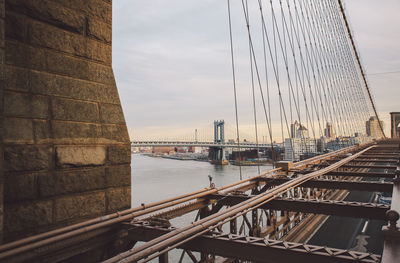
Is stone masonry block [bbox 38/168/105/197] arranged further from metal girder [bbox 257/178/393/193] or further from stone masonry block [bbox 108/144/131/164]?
metal girder [bbox 257/178/393/193]

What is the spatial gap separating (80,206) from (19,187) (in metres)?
0.64

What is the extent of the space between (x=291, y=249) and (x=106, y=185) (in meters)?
1.99

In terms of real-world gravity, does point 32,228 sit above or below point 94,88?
below

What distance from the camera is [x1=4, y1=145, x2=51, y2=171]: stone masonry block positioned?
2.43m

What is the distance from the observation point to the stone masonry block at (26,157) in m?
2.43

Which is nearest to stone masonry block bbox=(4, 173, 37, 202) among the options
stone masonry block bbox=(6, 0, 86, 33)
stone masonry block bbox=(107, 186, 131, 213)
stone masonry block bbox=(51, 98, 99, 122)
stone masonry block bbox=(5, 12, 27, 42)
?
stone masonry block bbox=(51, 98, 99, 122)

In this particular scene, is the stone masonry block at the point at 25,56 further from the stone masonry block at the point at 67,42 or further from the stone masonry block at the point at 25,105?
the stone masonry block at the point at 25,105

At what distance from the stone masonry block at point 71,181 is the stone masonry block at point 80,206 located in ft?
0.23

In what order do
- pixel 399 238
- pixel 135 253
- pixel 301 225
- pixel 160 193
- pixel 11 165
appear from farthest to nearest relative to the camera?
pixel 160 193
pixel 301 225
pixel 11 165
pixel 399 238
pixel 135 253

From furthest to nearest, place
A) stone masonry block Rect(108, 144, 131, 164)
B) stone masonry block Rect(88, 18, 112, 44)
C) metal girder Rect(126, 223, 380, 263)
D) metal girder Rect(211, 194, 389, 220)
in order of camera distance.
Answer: metal girder Rect(211, 194, 389, 220) → stone masonry block Rect(108, 144, 131, 164) → stone masonry block Rect(88, 18, 112, 44) → metal girder Rect(126, 223, 380, 263)

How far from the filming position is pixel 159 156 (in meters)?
115

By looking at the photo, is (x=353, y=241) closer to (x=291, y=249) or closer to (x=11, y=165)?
(x=291, y=249)

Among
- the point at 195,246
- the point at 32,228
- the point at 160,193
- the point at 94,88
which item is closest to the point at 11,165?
the point at 32,228

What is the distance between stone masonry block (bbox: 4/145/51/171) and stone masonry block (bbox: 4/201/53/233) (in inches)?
12.1
